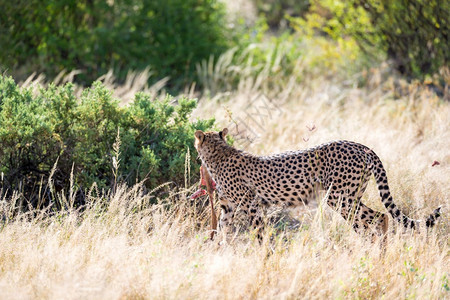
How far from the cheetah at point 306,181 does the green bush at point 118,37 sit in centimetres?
477

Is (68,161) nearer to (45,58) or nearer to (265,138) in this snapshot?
(265,138)

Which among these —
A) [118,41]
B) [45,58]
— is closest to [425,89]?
[118,41]

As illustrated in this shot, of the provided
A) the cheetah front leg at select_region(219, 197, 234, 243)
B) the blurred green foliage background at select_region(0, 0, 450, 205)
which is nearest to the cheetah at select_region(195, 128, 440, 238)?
the cheetah front leg at select_region(219, 197, 234, 243)

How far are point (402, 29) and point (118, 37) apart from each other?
3962 mm

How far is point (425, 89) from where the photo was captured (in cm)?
771

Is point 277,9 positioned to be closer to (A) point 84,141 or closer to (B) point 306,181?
(A) point 84,141

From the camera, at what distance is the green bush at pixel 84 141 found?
192 inches

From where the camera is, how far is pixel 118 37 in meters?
9.35

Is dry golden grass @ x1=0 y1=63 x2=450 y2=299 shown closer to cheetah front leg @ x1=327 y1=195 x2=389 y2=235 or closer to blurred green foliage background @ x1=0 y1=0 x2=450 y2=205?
cheetah front leg @ x1=327 y1=195 x2=389 y2=235

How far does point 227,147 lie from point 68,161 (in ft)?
4.09

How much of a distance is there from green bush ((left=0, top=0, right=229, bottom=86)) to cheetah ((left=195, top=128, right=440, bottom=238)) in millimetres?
4768

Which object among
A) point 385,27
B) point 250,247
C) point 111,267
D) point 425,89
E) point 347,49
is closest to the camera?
point 111,267

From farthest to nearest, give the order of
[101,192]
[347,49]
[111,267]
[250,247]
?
[347,49] < [101,192] < [250,247] < [111,267]

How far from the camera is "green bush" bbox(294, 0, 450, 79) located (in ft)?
26.8
